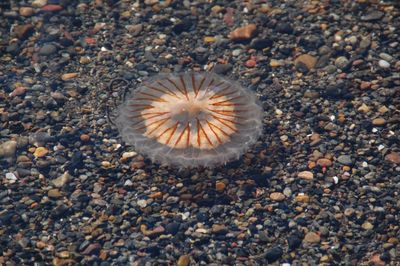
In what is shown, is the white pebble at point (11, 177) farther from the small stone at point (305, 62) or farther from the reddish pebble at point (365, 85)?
the reddish pebble at point (365, 85)

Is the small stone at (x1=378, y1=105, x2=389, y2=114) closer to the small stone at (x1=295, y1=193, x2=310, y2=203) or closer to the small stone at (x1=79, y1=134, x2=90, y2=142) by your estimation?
the small stone at (x1=295, y1=193, x2=310, y2=203)

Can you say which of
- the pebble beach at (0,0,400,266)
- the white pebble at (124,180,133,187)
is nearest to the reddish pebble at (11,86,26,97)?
the pebble beach at (0,0,400,266)

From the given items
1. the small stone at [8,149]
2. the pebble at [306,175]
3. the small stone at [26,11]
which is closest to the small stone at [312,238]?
the pebble at [306,175]

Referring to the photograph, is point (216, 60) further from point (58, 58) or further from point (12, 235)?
point (12, 235)

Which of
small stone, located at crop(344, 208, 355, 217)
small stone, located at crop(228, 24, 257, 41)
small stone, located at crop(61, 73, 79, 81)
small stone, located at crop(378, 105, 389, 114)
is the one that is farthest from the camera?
small stone, located at crop(228, 24, 257, 41)

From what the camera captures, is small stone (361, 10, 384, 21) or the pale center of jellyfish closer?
the pale center of jellyfish

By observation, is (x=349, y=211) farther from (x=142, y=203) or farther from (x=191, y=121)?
(x=142, y=203)

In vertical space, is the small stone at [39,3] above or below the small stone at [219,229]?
above
